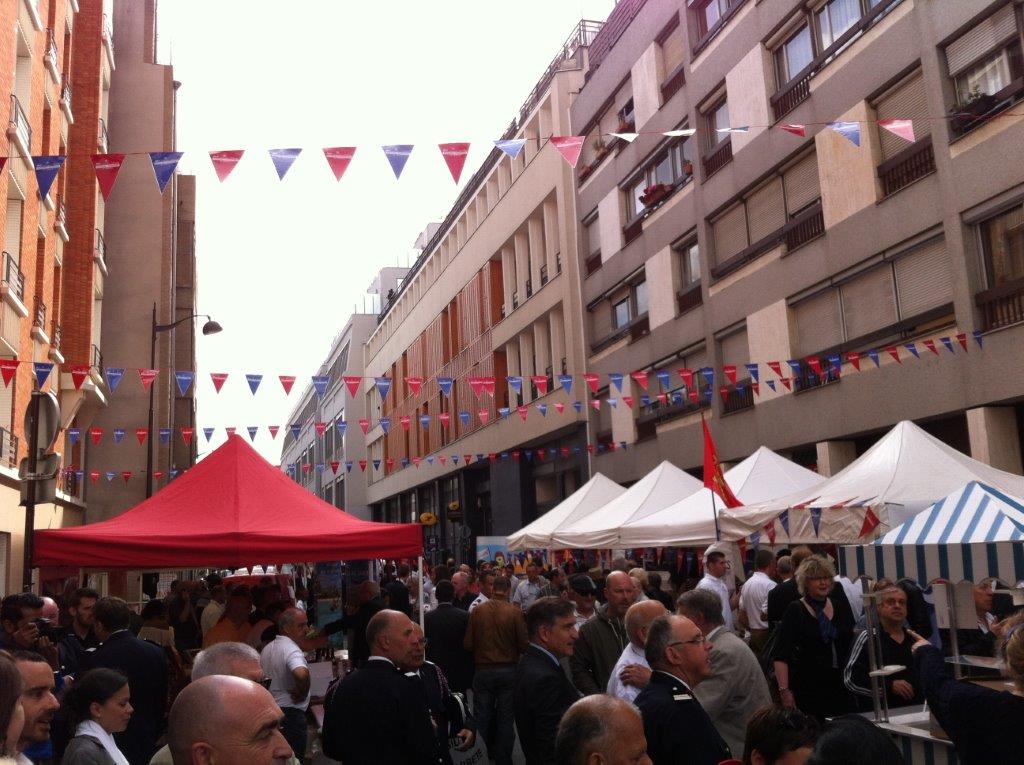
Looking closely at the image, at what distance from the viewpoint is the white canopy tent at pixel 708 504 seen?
566 inches

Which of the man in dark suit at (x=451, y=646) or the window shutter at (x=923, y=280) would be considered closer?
the man in dark suit at (x=451, y=646)

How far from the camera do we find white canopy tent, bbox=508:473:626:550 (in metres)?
19.4

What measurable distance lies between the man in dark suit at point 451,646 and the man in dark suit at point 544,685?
4.47 metres

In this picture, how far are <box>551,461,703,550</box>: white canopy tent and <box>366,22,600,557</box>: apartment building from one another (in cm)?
734

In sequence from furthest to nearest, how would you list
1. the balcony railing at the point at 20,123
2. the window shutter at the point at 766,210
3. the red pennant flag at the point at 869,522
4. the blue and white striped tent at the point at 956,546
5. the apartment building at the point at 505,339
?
1. the apartment building at the point at 505,339
2. the window shutter at the point at 766,210
3. the balcony railing at the point at 20,123
4. the red pennant flag at the point at 869,522
5. the blue and white striped tent at the point at 956,546

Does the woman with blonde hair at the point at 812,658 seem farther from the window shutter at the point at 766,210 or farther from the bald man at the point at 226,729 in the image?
the window shutter at the point at 766,210

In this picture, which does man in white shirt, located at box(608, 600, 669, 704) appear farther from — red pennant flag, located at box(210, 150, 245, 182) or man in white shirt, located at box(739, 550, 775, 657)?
red pennant flag, located at box(210, 150, 245, 182)

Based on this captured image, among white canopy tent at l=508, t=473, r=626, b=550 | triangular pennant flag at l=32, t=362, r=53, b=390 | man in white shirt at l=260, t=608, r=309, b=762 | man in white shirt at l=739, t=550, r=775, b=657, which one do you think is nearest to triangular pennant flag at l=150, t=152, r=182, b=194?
man in white shirt at l=260, t=608, r=309, b=762

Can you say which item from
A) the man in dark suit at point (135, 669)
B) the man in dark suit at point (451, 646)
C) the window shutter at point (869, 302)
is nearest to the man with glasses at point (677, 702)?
the man in dark suit at point (135, 669)

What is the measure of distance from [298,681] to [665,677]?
11.9 feet

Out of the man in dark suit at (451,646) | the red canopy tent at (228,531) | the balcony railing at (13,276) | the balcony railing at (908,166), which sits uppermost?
the balcony railing at (908,166)

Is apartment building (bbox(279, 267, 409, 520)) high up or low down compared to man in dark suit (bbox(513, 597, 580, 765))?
up

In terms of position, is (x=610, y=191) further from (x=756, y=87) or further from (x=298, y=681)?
(x=298, y=681)

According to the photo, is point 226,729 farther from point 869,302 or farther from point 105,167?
point 869,302
